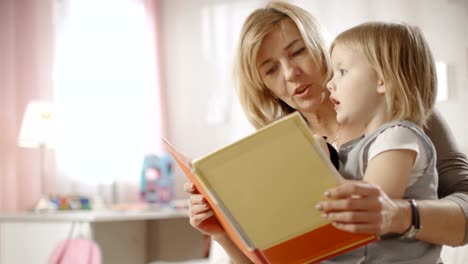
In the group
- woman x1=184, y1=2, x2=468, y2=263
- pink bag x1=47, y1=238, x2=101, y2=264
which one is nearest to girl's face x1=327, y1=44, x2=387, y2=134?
woman x1=184, y1=2, x2=468, y2=263

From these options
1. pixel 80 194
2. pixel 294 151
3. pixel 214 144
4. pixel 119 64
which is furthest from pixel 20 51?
pixel 294 151

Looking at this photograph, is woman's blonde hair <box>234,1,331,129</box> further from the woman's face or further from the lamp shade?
the lamp shade

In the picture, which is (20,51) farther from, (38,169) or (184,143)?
(184,143)

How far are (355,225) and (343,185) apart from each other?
2.1 inches

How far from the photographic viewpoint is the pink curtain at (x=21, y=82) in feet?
11.5

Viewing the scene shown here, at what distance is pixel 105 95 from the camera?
12.2ft

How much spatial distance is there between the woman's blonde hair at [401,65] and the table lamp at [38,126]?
8.26 ft

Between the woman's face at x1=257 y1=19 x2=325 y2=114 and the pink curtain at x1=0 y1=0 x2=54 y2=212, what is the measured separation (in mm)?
2251

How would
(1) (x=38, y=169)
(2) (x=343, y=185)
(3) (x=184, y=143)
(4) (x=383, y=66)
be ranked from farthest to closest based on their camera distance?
1. (3) (x=184, y=143)
2. (1) (x=38, y=169)
3. (4) (x=383, y=66)
4. (2) (x=343, y=185)

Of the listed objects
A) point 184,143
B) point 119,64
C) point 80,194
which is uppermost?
point 119,64

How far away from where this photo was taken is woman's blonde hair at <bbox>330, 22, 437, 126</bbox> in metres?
1.01

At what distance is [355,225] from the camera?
2.71 ft

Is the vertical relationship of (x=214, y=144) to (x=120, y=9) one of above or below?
below

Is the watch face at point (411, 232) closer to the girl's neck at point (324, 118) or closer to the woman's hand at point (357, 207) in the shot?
the woman's hand at point (357, 207)
